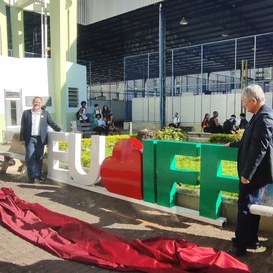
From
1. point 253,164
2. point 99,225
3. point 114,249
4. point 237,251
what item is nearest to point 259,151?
point 253,164

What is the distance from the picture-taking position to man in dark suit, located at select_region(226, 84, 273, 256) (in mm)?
3578

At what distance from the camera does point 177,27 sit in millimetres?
23719

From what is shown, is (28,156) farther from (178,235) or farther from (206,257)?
(206,257)

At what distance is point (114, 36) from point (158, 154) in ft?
76.1

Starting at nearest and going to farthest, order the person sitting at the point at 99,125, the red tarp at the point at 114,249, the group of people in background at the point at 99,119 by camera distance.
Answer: the red tarp at the point at 114,249 < the person sitting at the point at 99,125 < the group of people in background at the point at 99,119

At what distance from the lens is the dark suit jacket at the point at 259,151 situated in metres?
Result: 3.56

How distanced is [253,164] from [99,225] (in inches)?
93.6

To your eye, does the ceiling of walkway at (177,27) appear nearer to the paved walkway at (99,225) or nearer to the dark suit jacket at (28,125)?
the dark suit jacket at (28,125)

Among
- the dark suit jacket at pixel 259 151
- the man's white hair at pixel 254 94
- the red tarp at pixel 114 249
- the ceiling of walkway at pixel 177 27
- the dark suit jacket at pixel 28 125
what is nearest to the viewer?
the red tarp at pixel 114 249

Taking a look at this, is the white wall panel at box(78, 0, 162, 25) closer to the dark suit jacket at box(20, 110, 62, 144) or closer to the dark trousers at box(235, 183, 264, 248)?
the dark suit jacket at box(20, 110, 62, 144)

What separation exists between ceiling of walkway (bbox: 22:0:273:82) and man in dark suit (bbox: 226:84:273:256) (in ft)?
52.1

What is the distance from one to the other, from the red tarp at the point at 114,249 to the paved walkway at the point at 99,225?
0.13 metres

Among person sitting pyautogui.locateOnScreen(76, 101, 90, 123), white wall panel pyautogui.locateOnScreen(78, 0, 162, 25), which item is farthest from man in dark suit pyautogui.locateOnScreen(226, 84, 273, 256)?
white wall panel pyautogui.locateOnScreen(78, 0, 162, 25)

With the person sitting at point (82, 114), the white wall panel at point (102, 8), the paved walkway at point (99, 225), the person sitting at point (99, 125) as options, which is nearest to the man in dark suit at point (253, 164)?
the paved walkway at point (99, 225)
